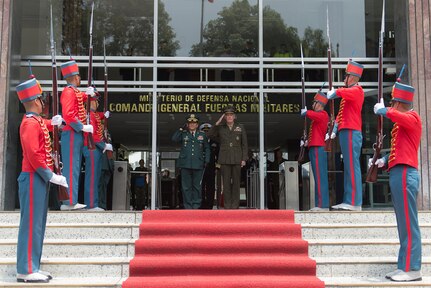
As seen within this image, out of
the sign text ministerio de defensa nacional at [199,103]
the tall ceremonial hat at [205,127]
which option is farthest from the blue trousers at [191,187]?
the sign text ministerio de defensa nacional at [199,103]

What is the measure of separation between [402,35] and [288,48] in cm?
188

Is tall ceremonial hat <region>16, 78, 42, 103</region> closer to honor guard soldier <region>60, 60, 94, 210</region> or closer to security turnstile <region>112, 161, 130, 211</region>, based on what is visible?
honor guard soldier <region>60, 60, 94, 210</region>

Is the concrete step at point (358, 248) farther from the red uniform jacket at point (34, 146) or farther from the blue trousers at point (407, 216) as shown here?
the red uniform jacket at point (34, 146)

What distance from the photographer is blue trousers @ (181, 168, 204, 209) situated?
8.52 metres

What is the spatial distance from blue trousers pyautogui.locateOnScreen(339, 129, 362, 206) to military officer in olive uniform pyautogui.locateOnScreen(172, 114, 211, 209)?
231 cm

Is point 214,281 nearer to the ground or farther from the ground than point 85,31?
nearer to the ground

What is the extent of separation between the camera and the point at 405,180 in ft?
17.4

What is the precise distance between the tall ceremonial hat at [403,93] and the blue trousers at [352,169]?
1.77 m

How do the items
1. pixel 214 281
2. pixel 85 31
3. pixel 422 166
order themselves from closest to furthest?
pixel 214 281 → pixel 422 166 → pixel 85 31

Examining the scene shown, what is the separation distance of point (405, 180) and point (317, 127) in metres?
2.96

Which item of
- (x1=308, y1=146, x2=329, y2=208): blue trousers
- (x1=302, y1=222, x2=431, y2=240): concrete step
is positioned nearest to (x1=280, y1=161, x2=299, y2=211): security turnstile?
(x1=308, y1=146, x2=329, y2=208): blue trousers

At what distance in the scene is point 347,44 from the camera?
→ 384 inches

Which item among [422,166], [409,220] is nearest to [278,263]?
[409,220]

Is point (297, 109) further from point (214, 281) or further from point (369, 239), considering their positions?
point (214, 281)
